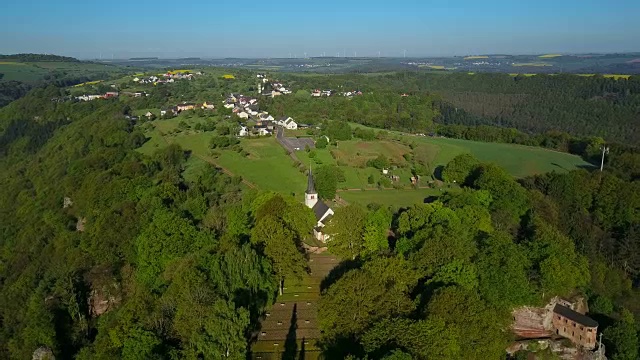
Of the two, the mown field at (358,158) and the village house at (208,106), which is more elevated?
the village house at (208,106)

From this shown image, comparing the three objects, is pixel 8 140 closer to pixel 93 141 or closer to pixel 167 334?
pixel 93 141

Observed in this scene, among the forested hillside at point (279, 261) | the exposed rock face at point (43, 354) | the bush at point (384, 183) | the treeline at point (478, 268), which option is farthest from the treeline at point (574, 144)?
the exposed rock face at point (43, 354)

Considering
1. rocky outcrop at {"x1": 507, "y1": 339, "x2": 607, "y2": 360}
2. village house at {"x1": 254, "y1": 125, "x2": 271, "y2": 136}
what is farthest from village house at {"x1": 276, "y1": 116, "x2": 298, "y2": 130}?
rocky outcrop at {"x1": 507, "y1": 339, "x2": 607, "y2": 360}

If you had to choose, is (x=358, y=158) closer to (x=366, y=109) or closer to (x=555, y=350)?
(x=555, y=350)

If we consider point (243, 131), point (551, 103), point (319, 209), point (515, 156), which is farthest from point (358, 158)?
point (551, 103)

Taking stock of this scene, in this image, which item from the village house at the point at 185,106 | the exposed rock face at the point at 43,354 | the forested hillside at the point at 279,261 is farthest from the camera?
the village house at the point at 185,106

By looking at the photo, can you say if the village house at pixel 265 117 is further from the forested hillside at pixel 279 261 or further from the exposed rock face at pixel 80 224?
the exposed rock face at pixel 80 224

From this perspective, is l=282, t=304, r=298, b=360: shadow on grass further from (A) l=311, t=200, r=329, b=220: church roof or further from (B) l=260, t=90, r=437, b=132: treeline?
(B) l=260, t=90, r=437, b=132: treeline

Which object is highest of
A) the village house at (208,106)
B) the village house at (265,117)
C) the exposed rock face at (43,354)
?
the village house at (208,106)

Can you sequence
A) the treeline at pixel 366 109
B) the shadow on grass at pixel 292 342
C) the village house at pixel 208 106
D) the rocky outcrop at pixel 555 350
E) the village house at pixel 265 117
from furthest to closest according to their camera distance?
the village house at pixel 208 106 < the treeline at pixel 366 109 < the village house at pixel 265 117 < the rocky outcrop at pixel 555 350 < the shadow on grass at pixel 292 342
